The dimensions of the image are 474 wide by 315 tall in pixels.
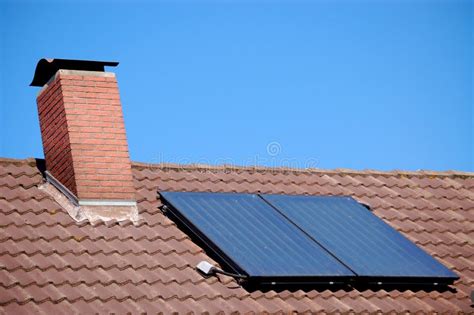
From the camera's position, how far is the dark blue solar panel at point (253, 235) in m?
11.9

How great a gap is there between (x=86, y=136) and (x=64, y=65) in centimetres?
124

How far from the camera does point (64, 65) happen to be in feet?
44.9

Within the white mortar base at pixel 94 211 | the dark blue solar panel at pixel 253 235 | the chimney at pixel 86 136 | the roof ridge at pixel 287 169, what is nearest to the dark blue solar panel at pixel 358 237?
the dark blue solar panel at pixel 253 235

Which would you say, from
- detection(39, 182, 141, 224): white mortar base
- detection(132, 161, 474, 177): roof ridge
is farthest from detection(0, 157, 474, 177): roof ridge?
detection(39, 182, 141, 224): white mortar base

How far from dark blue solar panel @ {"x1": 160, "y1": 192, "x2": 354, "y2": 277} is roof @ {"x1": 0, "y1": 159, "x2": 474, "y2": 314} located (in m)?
0.29

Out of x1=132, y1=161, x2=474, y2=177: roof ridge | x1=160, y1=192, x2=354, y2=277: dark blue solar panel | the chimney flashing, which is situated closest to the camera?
x1=160, y1=192, x2=354, y2=277: dark blue solar panel

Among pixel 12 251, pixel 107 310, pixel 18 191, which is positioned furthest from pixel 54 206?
pixel 107 310

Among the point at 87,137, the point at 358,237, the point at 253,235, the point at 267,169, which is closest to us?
the point at 253,235

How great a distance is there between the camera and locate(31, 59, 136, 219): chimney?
500 inches

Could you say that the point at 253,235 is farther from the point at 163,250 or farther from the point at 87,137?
the point at 87,137

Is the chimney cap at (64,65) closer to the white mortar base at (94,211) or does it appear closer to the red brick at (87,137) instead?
the red brick at (87,137)

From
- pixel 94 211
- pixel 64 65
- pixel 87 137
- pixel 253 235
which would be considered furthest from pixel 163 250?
pixel 64 65

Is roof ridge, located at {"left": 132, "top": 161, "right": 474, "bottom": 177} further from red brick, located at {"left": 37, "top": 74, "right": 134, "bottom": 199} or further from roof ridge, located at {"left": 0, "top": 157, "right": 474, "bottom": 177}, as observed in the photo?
red brick, located at {"left": 37, "top": 74, "right": 134, "bottom": 199}

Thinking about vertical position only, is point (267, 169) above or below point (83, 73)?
below
